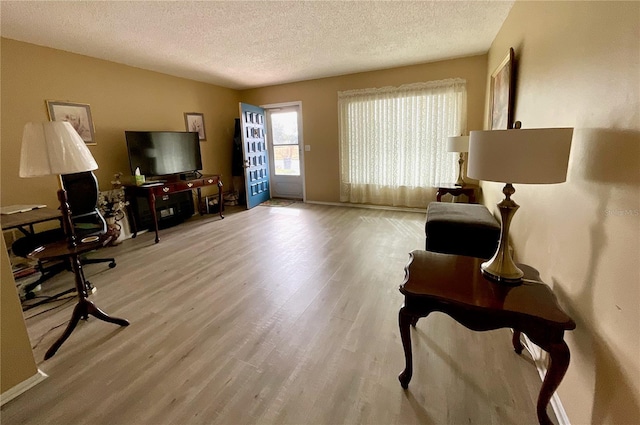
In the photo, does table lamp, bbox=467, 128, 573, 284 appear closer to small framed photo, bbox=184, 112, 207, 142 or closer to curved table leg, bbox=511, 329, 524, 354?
curved table leg, bbox=511, 329, 524, 354

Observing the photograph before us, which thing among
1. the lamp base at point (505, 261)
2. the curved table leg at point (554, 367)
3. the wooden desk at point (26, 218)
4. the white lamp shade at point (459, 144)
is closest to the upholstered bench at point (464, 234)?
the lamp base at point (505, 261)

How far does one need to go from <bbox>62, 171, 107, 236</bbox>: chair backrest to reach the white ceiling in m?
1.45

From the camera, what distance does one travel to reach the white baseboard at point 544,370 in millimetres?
1265

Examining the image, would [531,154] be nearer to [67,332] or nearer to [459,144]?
[459,144]

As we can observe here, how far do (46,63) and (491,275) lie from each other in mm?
4886

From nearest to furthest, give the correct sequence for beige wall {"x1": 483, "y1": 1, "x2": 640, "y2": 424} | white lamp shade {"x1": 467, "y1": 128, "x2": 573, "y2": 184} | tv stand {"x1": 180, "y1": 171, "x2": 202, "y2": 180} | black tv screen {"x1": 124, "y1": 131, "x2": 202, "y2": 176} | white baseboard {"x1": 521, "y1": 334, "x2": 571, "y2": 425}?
beige wall {"x1": 483, "y1": 1, "x2": 640, "y2": 424}
white lamp shade {"x1": 467, "y1": 128, "x2": 573, "y2": 184}
white baseboard {"x1": 521, "y1": 334, "x2": 571, "y2": 425}
black tv screen {"x1": 124, "y1": 131, "x2": 202, "y2": 176}
tv stand {"x1": 180, "y1": 171, "x2": 202, "y2": 180}

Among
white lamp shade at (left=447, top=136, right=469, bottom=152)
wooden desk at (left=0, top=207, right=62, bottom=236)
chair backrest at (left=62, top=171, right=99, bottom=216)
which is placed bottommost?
wooden desk at (left=0, top=207, right=62, bottom=236)

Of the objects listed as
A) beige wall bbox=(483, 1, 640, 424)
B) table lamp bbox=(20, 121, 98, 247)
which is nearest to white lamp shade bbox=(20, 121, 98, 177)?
table lamp bbox=(20, 121, 98, 247)

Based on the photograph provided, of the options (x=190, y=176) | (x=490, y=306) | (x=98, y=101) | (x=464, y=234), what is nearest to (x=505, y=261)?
(x=490, y=306)

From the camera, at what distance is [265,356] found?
67.4 inches

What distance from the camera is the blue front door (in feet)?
17.2

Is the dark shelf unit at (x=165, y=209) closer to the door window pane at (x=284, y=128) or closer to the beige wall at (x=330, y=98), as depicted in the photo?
the door window pane at (x=284, y=128)

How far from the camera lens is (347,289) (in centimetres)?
246

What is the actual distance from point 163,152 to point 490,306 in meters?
4.62
